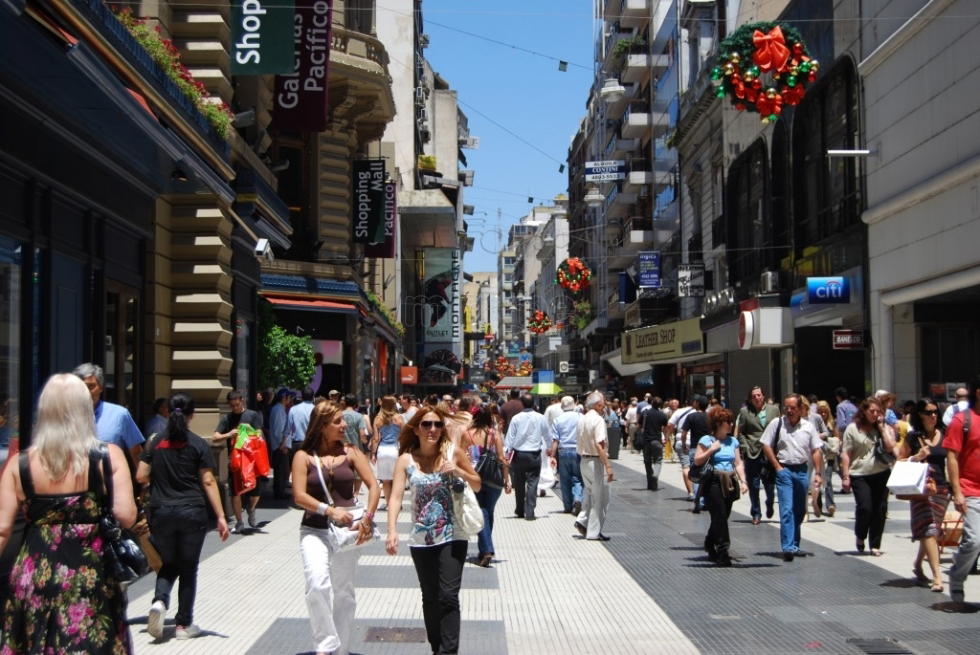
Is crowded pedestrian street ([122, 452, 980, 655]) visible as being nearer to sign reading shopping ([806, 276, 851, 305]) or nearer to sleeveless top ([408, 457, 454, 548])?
sleeveless top ([408, 457, 454, 548])

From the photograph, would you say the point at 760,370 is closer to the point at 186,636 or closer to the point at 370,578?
the point at 370,578

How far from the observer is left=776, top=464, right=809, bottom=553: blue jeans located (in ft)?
40.8

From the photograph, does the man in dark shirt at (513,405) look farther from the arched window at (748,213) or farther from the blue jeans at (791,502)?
the arched window at (748,213)

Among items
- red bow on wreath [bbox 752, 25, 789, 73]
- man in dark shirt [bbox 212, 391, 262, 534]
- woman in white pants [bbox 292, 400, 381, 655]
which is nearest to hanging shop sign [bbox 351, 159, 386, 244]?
red bow on wreath [bbox 752, 25, 789, 73]

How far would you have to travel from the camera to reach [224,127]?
16875mm

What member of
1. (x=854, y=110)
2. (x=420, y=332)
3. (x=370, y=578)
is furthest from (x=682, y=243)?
(x=370, y=578)

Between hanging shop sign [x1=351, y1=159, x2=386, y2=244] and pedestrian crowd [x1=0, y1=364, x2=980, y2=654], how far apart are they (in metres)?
15.5

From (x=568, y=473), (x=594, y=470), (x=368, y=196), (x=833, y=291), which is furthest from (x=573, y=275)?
(x=594, y=470)

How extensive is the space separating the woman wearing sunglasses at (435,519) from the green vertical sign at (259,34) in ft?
38.0

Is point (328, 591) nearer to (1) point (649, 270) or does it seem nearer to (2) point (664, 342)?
(2) point (664, 342)

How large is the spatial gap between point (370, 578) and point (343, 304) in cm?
1901

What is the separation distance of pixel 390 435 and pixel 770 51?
1146 centimetres

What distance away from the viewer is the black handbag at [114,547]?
17.4ft

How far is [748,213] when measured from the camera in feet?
118
